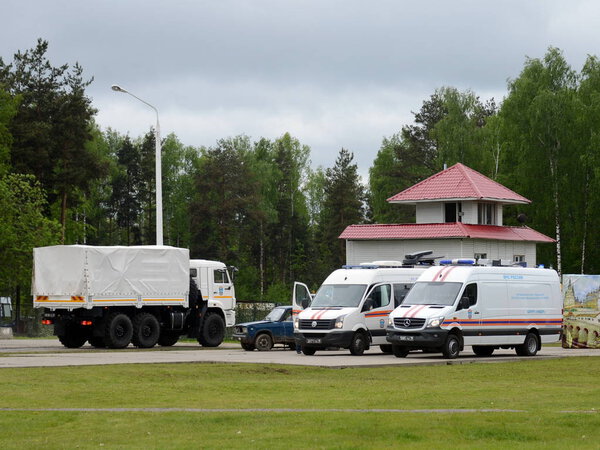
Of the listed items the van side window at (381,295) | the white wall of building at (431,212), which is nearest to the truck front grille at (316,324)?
the van side window at (381,295)

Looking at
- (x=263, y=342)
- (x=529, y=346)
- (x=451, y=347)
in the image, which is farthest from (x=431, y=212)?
(x=451, y=347)

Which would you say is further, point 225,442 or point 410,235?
point 410,235

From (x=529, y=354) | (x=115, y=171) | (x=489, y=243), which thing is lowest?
(x=529, y=354)

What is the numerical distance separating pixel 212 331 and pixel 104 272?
199 inches

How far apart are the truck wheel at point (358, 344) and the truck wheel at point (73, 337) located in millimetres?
9762

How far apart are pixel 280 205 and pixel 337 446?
9454 centimetres

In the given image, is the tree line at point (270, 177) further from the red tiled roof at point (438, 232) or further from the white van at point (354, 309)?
the white van at point (354, 309)

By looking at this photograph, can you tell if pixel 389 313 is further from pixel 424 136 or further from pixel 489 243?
pixel 424 136

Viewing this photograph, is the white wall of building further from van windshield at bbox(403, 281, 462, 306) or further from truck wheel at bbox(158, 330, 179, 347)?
van windshield at bbox(403, 281, 462, 306)

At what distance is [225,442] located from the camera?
1255 centimetres

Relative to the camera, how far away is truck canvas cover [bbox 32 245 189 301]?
115 feet

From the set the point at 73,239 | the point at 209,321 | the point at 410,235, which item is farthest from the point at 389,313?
the point at 73,239

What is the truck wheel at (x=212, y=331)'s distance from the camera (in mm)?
38544

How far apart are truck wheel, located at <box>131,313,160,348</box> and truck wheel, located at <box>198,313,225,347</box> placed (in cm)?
218
